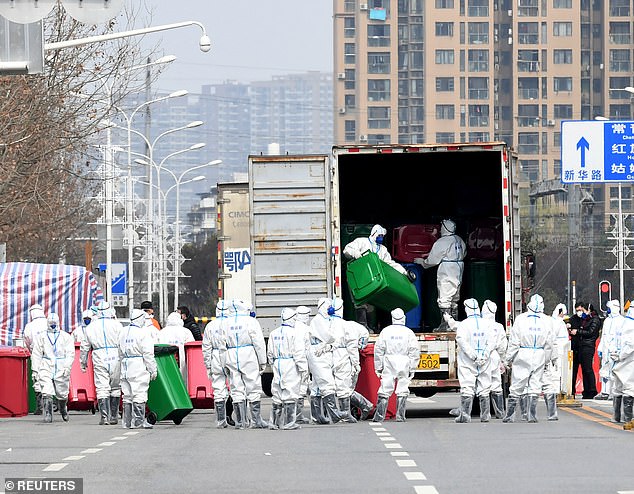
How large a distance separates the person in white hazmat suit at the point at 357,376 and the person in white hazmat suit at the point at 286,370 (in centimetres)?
99

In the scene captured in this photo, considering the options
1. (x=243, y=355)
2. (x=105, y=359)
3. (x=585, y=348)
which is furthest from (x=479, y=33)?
(x=243, y=355)

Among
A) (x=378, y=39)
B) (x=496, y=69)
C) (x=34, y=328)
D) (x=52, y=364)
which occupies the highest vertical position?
(x=378, y=39)

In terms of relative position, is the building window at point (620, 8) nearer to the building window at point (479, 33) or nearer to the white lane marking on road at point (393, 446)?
the building window at point (479, 33)

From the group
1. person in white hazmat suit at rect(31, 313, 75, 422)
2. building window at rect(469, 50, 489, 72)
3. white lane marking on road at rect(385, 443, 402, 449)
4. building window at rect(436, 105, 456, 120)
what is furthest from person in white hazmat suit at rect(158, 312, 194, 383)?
building window at rect(436, 105, 456, 120)

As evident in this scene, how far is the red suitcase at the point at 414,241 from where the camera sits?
2606cm

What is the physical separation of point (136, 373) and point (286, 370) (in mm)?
2037

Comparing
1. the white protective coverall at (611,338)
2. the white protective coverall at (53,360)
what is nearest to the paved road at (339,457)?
the white protective coverall at (611,338)

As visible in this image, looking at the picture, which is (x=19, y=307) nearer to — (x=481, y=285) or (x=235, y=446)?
(x=481, y=285)

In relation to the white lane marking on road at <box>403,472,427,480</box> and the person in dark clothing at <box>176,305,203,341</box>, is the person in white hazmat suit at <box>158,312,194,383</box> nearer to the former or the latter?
the person in dark clothing at <box>176,305,203,341</box>

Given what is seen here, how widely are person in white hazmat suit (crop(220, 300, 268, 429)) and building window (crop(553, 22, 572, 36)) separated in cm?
9641

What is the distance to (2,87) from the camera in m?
33.5

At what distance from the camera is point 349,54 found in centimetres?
12400

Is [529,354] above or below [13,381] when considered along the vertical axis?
above

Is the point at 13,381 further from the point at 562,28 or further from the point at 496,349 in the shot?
the point at 562,28
